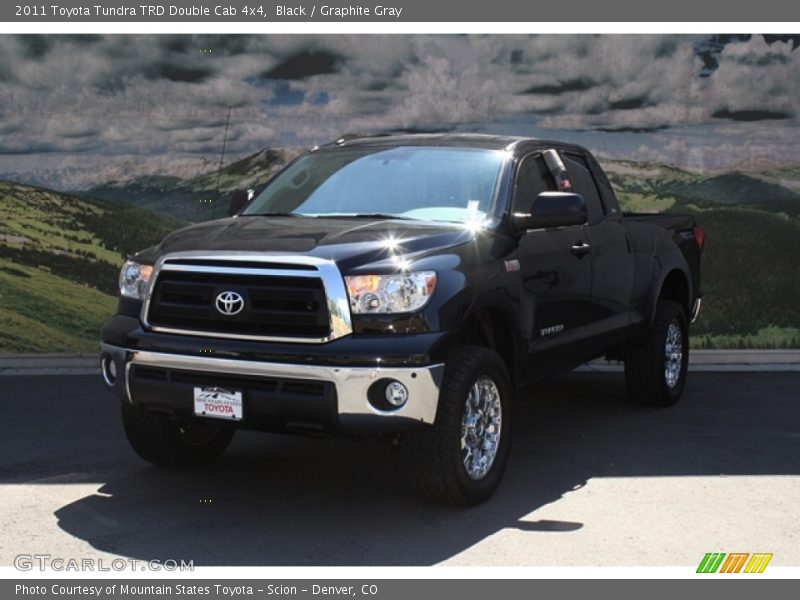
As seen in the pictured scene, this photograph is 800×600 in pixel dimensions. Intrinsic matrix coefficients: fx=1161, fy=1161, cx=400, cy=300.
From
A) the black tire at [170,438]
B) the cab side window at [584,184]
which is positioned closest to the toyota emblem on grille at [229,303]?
the black tire at [170,438]

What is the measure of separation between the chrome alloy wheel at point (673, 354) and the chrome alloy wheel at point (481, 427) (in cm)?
303

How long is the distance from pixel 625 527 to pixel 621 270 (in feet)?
8.75

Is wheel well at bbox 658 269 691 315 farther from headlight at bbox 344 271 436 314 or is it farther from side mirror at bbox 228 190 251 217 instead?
headlight at bbox 344 271 436 314

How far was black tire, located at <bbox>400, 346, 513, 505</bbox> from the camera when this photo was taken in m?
5.62

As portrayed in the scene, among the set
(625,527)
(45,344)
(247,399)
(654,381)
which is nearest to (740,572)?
(625,527)

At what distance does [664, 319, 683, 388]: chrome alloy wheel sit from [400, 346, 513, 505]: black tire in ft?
10.3

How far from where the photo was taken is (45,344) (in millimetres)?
11492

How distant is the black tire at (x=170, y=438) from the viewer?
646 cm

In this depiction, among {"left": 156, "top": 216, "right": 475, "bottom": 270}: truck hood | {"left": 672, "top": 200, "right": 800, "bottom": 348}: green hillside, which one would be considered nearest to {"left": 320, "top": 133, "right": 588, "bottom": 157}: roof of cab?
{"left": 156, "top": 216, "right": 475, "bottom": 270}: truck hood

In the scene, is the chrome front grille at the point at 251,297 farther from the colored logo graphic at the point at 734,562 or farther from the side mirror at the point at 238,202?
the colored logo graphic at the point at 734,562

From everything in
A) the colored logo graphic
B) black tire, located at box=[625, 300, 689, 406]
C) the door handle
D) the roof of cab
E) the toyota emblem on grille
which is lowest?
the colored logo graphic

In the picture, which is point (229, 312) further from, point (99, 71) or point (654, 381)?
point (99, 71)

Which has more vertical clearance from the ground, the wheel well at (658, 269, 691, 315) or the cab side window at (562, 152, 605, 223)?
the cab side window at (562, 152, 605, 223)
